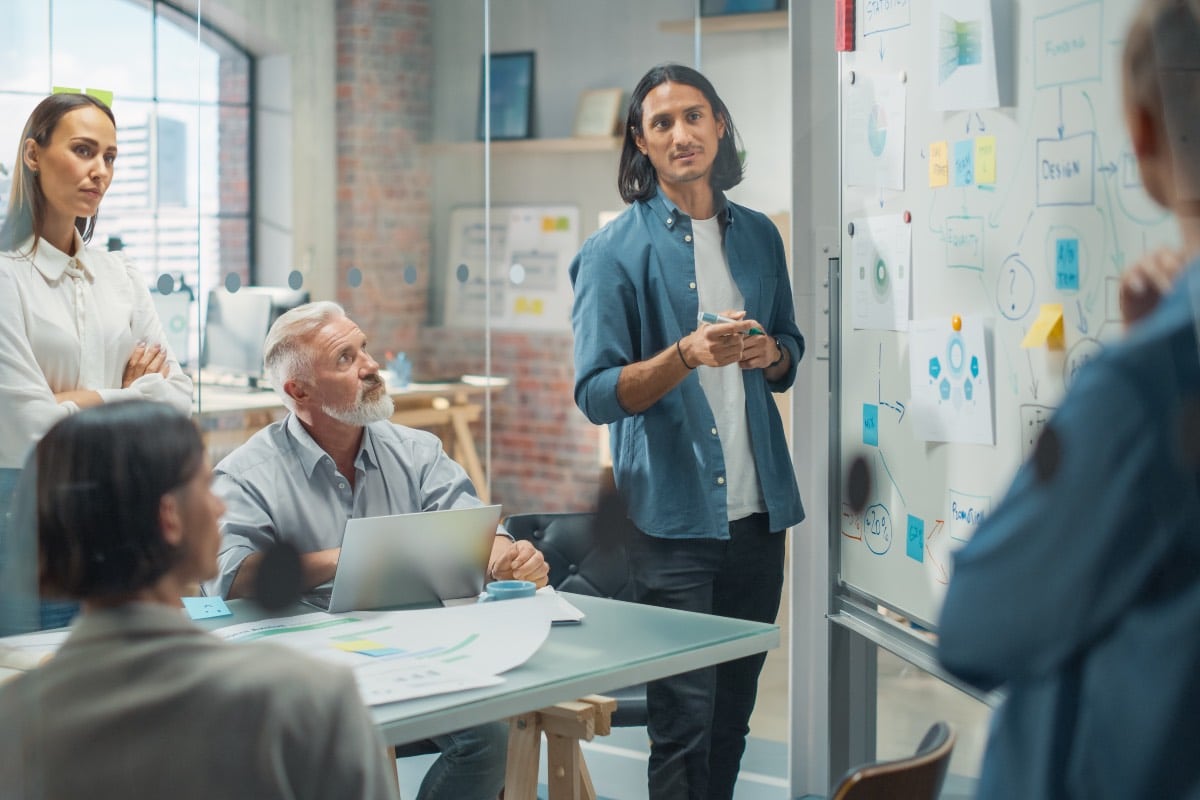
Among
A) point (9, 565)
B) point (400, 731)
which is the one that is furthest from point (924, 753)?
point (9, 565)

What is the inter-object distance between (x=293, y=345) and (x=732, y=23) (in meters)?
1.36

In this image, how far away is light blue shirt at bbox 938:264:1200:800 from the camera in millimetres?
935

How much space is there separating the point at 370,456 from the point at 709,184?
0.93m

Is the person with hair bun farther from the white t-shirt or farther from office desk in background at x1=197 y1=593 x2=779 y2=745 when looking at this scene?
the white t-shirt

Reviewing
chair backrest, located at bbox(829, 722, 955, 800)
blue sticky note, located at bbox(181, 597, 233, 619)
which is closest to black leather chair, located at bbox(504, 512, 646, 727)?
blue sticky note, located at bbox(181, 597, 233, 619)

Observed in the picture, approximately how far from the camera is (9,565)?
5.06ft

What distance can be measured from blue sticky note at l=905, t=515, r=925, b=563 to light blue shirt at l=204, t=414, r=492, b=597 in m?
0.80

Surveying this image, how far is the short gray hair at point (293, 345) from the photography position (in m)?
2.46

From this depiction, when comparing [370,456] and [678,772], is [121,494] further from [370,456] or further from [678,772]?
[678,772]

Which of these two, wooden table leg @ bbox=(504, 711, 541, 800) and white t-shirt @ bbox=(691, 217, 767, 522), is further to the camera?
white t-shirt @ bbox=(691, 217, 767, 522)

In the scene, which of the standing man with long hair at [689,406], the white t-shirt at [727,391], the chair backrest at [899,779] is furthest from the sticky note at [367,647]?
the white t-shirt at [727,391]

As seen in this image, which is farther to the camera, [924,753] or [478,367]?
[478,367]

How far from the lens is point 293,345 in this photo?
2506 millimetres

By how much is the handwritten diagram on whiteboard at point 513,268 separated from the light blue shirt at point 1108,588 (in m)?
2.57
